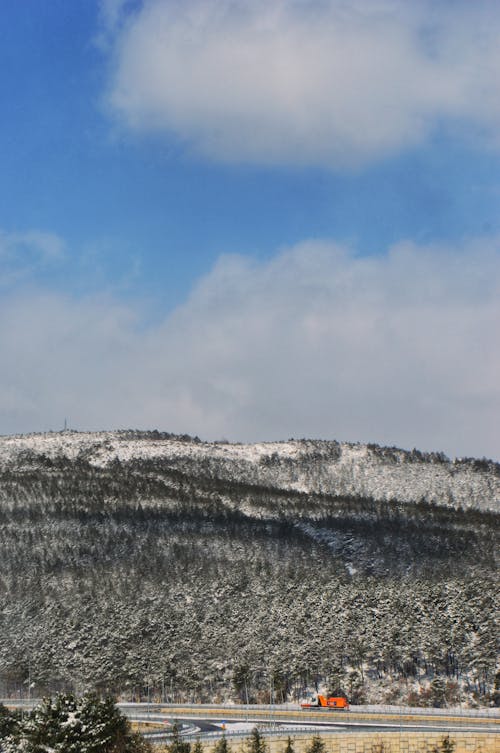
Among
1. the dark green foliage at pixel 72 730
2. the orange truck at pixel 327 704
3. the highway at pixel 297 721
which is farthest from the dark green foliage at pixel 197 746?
the orange truck at pixel 327 704

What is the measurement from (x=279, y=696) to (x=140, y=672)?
765 inches

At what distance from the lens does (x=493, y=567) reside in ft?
574

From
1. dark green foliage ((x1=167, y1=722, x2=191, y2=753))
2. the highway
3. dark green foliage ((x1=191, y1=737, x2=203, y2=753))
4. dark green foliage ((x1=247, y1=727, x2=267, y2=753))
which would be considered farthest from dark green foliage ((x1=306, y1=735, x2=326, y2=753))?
dark green foliage ((x1=167, y1=722, x2=191, y2=753))

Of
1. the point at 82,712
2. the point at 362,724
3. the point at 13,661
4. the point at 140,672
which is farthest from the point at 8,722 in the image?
the point at 13,661

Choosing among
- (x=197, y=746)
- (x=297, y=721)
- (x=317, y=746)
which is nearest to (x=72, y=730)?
(x=197, y=746)

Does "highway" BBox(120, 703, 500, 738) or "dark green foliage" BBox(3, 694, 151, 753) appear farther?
"highway" BBox(120, 703, 500, 738)

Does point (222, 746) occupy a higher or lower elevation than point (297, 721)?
lower

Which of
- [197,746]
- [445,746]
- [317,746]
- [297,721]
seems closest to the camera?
[197,746]

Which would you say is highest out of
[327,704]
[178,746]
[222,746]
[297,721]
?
[327,704]

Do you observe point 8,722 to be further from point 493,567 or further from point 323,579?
point 493,567

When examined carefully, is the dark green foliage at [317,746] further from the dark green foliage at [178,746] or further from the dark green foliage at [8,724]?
the dark green foliage at [8,724]

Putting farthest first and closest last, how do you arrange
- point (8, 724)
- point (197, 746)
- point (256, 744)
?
point (8, 724), point (256, 744), point (197, 746)

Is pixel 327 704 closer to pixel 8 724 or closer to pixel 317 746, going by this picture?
pixel 317 746

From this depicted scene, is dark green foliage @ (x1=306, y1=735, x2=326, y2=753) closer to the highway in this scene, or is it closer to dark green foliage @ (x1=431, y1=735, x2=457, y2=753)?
the highway
